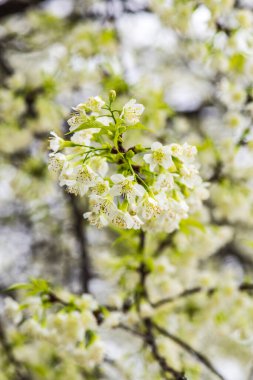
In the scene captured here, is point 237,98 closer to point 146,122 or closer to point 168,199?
point 146,122

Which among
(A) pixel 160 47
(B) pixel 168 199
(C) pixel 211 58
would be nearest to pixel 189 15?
(C) pixel 211 58

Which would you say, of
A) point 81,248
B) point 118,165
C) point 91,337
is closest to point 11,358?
point 81,248

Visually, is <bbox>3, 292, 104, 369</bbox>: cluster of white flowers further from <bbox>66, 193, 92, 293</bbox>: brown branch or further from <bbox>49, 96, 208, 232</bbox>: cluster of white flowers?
<bbox>66, 193, 92, 293</bbox>: brown branch

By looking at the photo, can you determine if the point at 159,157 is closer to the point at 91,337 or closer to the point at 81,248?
the point at 91,337

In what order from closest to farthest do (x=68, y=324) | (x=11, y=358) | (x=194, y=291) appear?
(x=68, y=324) → (x=194, y=291) → (x=11, y=358)

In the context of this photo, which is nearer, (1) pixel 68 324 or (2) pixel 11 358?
(1) pixel 68 324

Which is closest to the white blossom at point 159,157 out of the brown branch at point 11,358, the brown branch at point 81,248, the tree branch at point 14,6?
the brown branch at point 81,248
